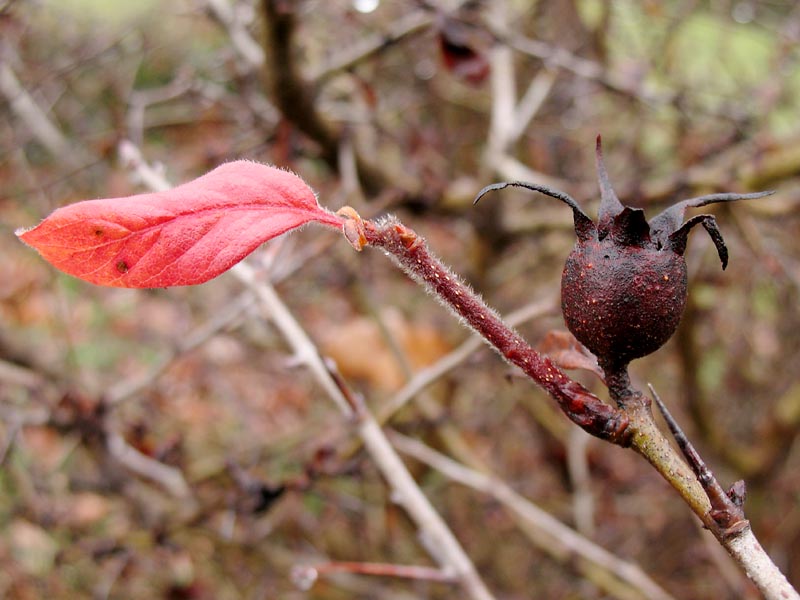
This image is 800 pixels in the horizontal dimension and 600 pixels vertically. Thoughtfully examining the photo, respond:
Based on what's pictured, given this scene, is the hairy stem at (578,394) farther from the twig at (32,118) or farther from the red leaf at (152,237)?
the twig at (32,118)

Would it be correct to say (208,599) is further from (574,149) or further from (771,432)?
(574,149)

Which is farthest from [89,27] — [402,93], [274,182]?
[274,182]

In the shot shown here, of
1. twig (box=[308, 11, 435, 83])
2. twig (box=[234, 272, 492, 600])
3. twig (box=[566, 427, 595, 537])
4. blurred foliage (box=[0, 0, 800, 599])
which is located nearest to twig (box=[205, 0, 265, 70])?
blurred foliage (box=[0, 0, 800, 599])

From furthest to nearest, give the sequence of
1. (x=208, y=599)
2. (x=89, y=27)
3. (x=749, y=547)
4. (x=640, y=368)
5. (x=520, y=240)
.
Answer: (x=89, y=27), (x=640, y=368), (x=520, y=240), (x=208, y=599), (x=749, y=547)

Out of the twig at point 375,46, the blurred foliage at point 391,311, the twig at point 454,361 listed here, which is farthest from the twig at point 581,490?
the twig at point 375,46

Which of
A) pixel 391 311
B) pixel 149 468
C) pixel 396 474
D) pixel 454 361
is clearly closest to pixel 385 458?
pixel 396 474

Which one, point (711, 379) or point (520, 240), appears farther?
point (711, 379)
